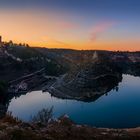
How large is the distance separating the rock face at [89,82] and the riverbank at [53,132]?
248ft

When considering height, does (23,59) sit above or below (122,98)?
above

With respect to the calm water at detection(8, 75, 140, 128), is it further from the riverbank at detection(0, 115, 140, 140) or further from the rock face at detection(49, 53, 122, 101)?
the riverbank at detection(0, 115, 140, 140)

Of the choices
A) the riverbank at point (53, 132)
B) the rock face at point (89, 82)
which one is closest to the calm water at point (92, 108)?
the rock face at point (89, 82)

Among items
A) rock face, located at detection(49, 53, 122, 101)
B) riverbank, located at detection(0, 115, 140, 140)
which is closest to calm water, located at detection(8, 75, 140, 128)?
rock face, located at detection(49, 53, 122, 101)

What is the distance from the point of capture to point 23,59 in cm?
12838

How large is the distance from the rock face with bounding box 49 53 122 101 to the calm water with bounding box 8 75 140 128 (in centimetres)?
473

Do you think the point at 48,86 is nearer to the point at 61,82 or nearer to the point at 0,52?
the point at 61,82

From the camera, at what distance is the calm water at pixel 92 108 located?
61.4 m

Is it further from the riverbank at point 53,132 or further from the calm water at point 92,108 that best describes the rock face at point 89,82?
the riverbank at point 53,132

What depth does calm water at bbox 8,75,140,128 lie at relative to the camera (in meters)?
61.4

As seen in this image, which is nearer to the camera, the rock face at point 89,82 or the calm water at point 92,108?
the calm water at point 92,108

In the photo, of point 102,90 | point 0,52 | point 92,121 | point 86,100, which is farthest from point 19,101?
point 0,52

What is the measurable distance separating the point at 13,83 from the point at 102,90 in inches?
1122

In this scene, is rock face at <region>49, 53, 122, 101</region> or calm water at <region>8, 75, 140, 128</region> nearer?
calm water at <region>8, 75, 140, 128</region>
